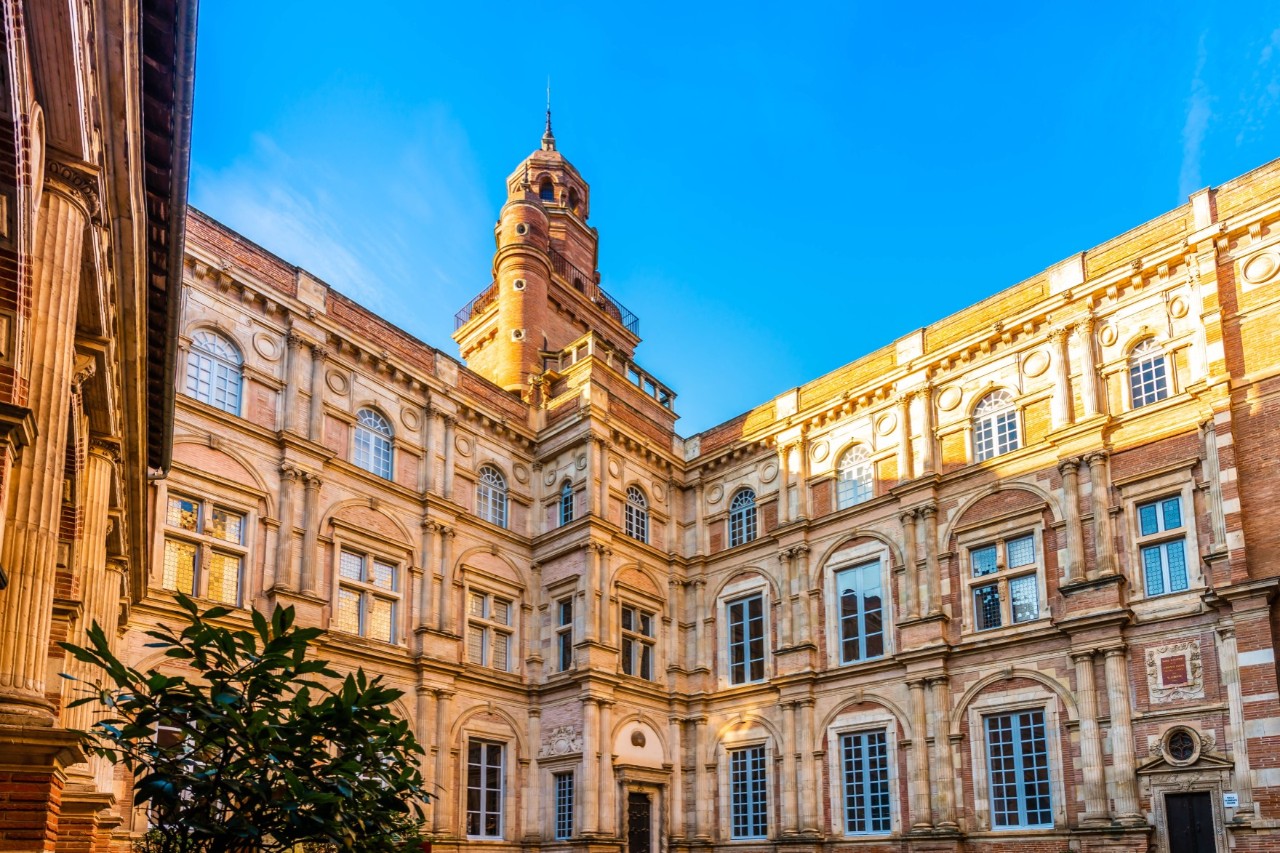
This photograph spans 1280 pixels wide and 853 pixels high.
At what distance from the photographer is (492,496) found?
99.2ft

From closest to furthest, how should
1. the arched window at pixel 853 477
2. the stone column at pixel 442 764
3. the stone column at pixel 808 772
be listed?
the stone column at pixel 442 764
the stone column at pixel 808 772
the arched window at pixel 853 477

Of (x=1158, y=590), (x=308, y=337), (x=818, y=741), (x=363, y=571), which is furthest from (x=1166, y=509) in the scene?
(x=308, y=337)

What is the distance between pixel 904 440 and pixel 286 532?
15.7 m

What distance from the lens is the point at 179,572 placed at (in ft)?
73.7

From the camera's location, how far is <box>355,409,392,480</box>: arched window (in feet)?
88.8

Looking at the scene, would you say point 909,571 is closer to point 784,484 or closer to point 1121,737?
point 784,484

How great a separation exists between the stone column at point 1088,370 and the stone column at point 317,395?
18.3m

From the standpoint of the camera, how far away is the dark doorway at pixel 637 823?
91.9 ft

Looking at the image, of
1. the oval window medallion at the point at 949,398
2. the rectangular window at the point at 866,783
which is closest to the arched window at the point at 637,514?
the rectangular window at the point at 866,783

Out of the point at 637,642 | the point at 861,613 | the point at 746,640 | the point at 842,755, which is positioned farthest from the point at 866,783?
the point at 637,642

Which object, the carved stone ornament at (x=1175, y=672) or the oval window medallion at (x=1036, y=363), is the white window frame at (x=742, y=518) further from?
the carved stone ornament at (x=1175, y=672)

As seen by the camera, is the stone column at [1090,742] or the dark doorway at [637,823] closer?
the stone column at [1090,742]

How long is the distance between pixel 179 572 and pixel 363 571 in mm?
4665

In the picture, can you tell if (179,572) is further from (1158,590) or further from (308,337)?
(1158,590)
